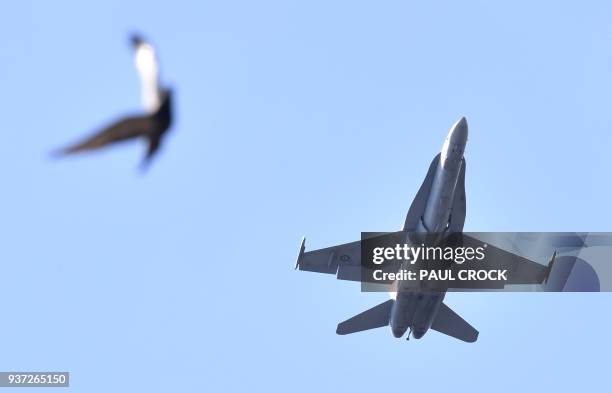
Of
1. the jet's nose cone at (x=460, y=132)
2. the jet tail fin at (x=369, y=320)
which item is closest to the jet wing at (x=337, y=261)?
the jet tail fin at (x=369, y=320)

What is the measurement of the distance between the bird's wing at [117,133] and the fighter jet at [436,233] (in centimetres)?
3988

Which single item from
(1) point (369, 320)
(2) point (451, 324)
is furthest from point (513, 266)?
(1) point (369, 320)

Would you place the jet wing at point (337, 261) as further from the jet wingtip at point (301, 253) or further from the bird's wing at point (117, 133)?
the bird's wing at point (117, 133)

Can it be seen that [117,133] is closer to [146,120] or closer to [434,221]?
[146,120]

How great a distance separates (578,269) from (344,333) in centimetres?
1922

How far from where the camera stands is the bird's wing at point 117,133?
6.46 m

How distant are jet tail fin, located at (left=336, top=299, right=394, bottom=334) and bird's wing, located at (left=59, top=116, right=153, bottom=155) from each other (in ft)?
161

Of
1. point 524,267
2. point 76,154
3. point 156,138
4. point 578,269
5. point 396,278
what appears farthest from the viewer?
→ point 578,269

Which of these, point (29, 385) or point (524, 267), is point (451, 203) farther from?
point (29, 385)

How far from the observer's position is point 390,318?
52.8 m

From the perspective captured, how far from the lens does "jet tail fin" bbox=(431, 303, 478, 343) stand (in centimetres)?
5753

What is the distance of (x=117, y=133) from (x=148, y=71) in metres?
0.89

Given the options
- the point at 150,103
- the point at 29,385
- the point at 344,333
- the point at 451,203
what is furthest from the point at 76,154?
the point at 344,333

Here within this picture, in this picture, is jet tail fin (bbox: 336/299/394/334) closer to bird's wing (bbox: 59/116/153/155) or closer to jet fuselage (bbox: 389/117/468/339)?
jet fuselage (bbox: 389/117/468/339)
